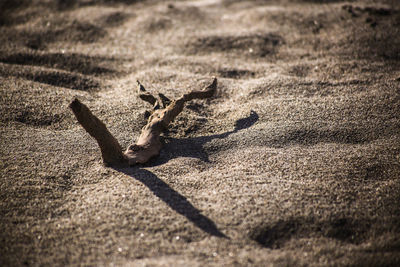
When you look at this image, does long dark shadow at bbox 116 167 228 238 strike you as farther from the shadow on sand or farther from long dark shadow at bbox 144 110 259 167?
long dark shadow at bbox 144 110 259 167

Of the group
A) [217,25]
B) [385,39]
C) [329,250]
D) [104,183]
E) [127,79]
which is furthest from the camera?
[217,25]

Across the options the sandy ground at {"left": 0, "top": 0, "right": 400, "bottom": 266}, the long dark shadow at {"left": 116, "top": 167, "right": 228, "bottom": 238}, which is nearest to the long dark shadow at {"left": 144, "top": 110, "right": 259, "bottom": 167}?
the sandy ground at {"left": 0, "top": 0, "right": 400, "bottom": 266}

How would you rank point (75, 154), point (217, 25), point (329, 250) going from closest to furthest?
1. point (329, 250)
2. point (75, 154)
3. point (217, 25)

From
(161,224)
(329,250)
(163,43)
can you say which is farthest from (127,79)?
(329,250)

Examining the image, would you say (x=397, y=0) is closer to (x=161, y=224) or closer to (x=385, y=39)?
(x=385, y=39)

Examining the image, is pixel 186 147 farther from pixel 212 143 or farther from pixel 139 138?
pixel 139 138

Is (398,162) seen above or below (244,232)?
above

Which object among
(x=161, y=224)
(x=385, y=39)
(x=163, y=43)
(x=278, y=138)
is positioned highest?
(x=385, y=39)

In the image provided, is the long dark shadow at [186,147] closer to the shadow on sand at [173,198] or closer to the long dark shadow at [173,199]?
the shadow on sand at [173,198]

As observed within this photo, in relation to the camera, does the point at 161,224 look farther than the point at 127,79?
No
